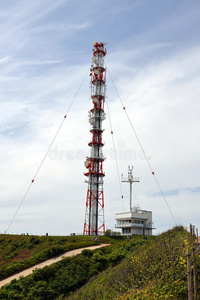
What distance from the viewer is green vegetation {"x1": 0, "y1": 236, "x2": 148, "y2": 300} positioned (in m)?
30.2

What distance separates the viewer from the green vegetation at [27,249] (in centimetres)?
3922

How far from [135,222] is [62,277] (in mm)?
32180

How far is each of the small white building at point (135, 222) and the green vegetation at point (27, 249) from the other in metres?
13.7

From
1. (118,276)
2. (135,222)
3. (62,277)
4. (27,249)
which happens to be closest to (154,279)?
(118,276)

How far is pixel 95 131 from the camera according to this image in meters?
69.2

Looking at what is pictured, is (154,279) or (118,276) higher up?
(154,279)

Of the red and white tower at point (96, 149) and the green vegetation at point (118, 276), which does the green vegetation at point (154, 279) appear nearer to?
the green vegetation at point (118, 276)

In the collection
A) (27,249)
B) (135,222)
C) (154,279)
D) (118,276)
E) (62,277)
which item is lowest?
(62,277)

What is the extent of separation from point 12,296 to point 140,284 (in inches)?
595

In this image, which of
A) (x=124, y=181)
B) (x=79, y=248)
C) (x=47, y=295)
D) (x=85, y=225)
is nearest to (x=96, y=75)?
(x=124, y=181)

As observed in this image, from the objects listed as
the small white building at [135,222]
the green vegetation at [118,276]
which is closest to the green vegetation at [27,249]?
the green vegetation at [118,276]

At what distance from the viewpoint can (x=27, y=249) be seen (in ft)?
166

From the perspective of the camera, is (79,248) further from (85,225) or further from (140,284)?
(140,284)

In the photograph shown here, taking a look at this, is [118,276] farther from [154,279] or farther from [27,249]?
[27,249]
